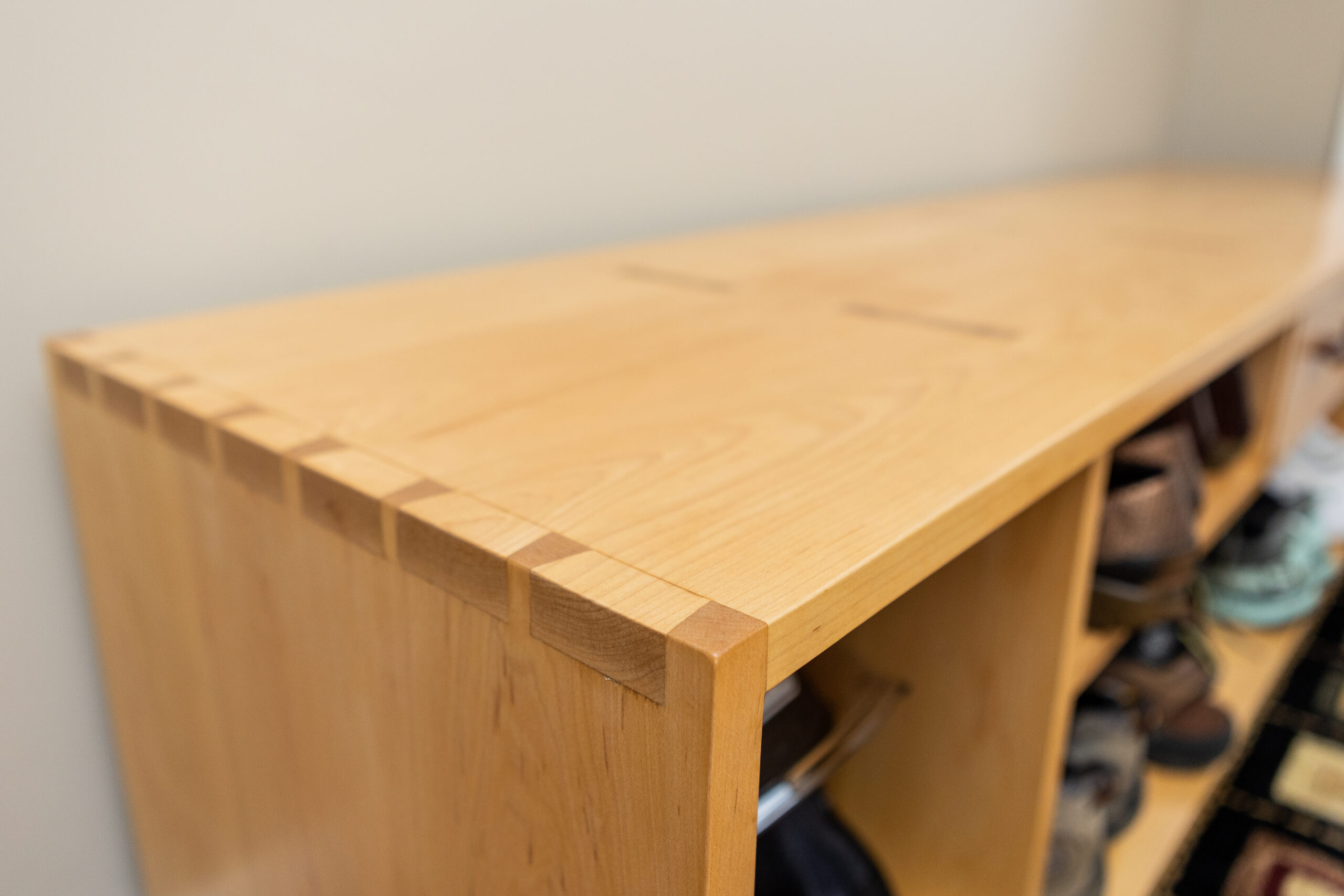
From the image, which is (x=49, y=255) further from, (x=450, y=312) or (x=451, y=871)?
(x=451, y=871)

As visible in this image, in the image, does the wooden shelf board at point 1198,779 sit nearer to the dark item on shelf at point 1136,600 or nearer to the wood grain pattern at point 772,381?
the dark item on shelf at point 1136,600

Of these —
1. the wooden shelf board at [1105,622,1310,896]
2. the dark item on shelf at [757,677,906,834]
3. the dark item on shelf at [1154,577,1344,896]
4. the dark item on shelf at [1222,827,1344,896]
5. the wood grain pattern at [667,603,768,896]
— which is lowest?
the dark item on shelf at [1154,577,1344,896]

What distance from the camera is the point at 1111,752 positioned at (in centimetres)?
82

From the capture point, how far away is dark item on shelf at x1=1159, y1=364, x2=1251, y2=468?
91 cm

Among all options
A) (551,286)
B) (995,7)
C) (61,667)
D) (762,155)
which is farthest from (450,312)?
(995,7)

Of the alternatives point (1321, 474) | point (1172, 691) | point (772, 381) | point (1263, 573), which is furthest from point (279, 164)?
point (1321, 474)

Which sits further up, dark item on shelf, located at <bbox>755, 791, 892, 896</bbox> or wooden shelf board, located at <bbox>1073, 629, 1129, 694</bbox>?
wooden shelf board, located at <bbox>1073, 629, 1129, 694</bbox>

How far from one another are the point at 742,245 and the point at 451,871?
0.66 meters

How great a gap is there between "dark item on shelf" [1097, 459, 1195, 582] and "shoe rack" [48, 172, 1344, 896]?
0.05 m

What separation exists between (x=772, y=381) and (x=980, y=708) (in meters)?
0.23

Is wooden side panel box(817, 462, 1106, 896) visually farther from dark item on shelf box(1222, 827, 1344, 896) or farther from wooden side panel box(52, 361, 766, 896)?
dark item on shelf box(1222, 827, 1344, 896)

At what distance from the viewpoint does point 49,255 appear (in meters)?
0.59

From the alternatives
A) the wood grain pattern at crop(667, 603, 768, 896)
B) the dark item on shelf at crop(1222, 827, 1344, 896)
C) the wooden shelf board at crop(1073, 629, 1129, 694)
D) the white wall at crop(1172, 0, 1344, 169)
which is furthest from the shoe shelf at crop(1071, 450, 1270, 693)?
the white wall at crop(1172, 0, 1344, 169)

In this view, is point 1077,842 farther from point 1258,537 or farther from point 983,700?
point 1258,537
